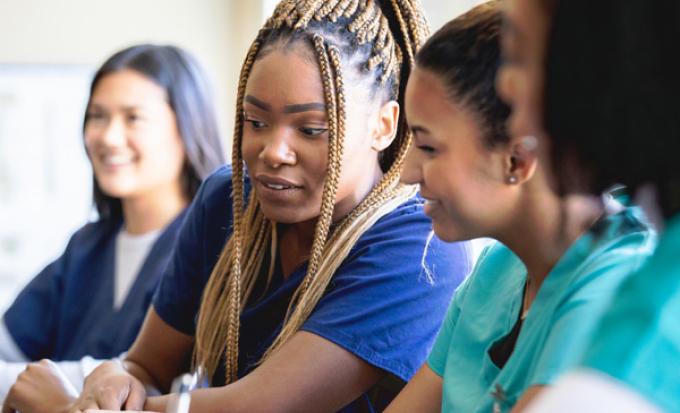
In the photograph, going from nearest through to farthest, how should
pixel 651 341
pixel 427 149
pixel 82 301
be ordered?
pixel 651 341 < pixel 427 149 < pixel 82 301

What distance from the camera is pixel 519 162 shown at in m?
0.92

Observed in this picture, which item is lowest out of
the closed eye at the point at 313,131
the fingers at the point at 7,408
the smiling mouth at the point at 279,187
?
the fingers at the point at 7,408

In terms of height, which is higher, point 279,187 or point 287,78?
point 287,78

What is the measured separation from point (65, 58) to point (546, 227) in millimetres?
2458

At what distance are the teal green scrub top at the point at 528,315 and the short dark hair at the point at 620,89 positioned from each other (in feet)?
0.59

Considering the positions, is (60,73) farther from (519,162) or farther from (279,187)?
(519,162)

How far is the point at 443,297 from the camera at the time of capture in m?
1.29

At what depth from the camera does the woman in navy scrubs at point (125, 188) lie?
6.56ft

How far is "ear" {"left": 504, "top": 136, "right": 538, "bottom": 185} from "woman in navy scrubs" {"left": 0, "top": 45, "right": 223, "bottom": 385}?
1182 millimetres

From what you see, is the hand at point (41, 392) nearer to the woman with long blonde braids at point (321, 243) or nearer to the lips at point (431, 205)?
the woman with long blonde braids at point (321, 243)

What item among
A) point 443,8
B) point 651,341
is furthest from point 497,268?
point 443,8

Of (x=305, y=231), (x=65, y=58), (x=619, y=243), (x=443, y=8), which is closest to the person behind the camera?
(x=619, y=243)

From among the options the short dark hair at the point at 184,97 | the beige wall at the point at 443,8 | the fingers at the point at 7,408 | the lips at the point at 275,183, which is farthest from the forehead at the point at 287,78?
the beige wall at the point at 443,8

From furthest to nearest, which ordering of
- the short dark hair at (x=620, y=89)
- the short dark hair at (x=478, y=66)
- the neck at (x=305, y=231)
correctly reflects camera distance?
the neck at (x=305, y=231) → the short dark hair at (x=478, y=66) → the short dark hair at (x=620, y=89)
